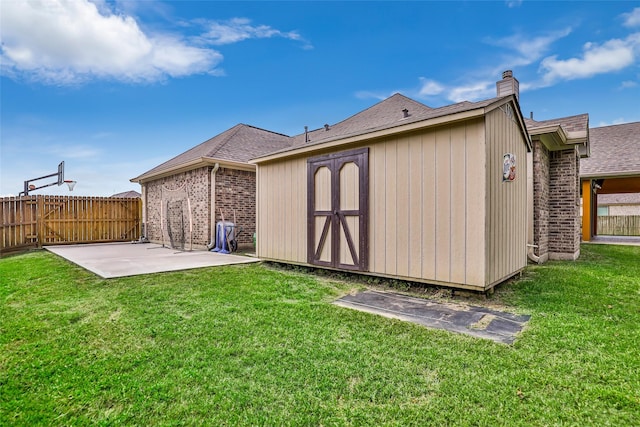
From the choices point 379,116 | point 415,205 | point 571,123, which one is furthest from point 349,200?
point 379,116

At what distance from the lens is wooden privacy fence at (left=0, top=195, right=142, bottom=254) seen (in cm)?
1070

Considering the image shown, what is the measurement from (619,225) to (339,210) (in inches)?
756

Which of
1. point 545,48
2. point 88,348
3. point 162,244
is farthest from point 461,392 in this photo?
point 545,48

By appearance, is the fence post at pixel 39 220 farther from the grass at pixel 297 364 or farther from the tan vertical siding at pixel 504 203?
the tan vertical siding at pixel 504 203

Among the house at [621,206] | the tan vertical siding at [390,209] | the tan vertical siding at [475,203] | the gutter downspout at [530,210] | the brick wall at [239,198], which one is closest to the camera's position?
the tan vertical siding at [475,203]

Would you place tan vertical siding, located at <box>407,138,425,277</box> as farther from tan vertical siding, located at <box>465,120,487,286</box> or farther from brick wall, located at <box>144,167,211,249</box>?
brick wall, located at <box>144,167,211,249</box>

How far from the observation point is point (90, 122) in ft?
44.4

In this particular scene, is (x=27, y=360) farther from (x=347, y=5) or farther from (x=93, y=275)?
(x=347, y=5)

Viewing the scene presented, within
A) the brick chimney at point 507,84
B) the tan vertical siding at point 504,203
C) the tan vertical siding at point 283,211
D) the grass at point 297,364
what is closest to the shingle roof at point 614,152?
the brick chimney at point 507,84

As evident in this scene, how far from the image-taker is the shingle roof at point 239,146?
9.88 m

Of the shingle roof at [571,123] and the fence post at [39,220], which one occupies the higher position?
the shingle roof at [571,123]

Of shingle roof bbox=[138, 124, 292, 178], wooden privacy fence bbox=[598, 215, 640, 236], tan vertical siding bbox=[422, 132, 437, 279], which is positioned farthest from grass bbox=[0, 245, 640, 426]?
wooden privacy fence bbox=[598, 215, 640, 236]

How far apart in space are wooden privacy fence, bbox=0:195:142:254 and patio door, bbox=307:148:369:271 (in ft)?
36.2

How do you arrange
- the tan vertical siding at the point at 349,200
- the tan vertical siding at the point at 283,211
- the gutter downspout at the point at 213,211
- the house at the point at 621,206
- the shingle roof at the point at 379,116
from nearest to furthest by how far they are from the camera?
the tan vertical siding at the point at 349,200, the tan vertical siding at the point at 283,211, the gutter downspout at the point at 213,211, the shingle roof at the point at 379,116, the house at the point at 621,206
